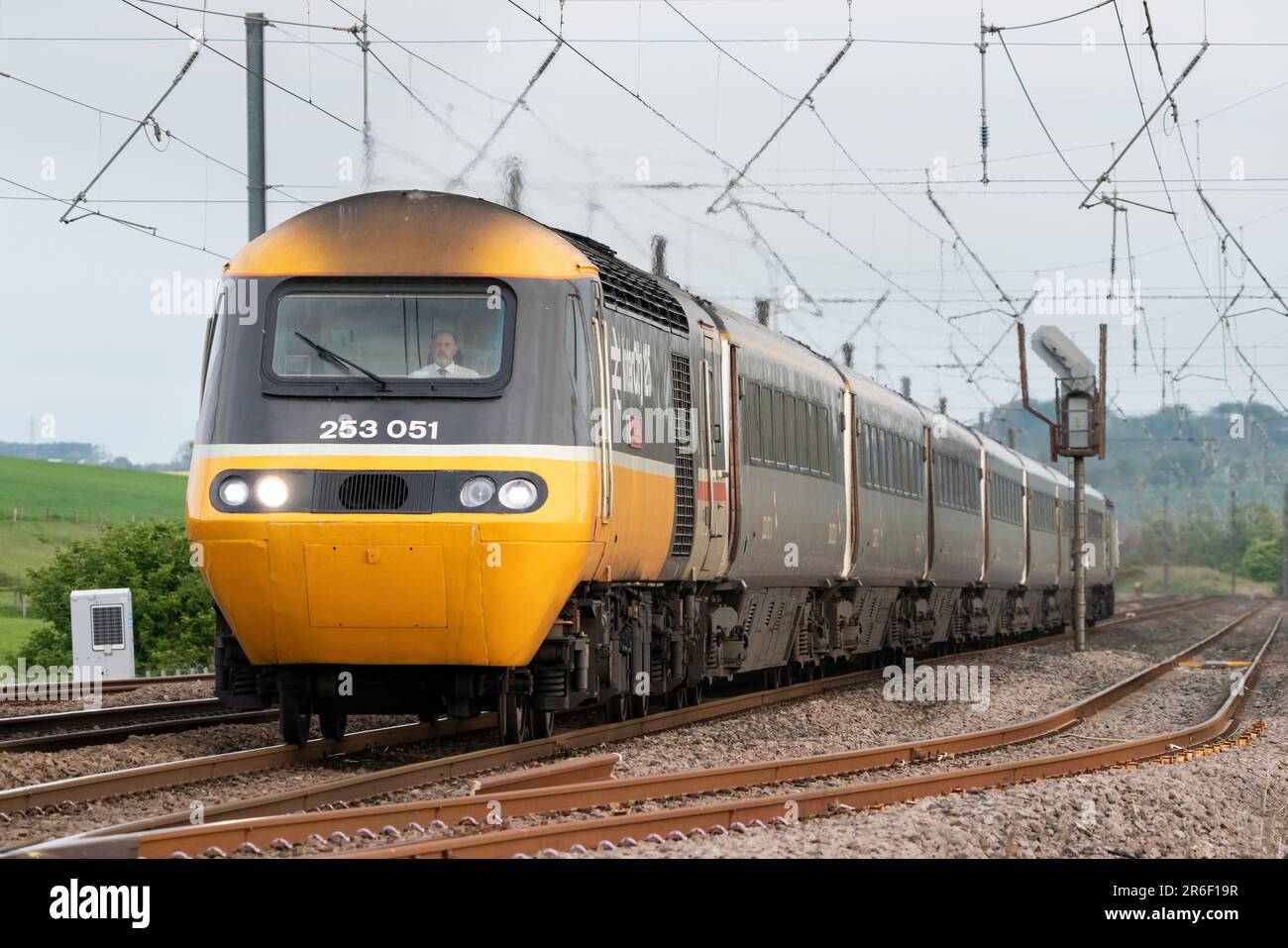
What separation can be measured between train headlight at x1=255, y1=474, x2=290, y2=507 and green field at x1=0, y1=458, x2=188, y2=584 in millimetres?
36204

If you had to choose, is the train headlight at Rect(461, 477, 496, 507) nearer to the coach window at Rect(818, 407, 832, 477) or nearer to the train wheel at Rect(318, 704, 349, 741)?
the train wheel at Rect(318, 704, 349, 741)

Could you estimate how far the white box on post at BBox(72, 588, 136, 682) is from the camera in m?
23.0

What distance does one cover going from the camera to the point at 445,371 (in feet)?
36.4

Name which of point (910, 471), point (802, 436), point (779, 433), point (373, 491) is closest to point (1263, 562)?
point (910, 471)

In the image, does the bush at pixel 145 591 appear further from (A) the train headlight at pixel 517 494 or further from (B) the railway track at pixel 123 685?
(A) the train headlight at pixel 517 494

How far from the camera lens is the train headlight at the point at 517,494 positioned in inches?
427

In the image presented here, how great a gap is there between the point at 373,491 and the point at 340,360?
35.0 inches

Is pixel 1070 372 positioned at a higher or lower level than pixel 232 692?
Result: higher

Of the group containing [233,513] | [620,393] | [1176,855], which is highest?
[620,393]

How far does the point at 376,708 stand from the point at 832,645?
1089cm
